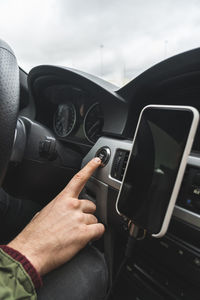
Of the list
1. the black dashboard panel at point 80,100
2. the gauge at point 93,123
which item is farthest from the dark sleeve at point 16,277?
the gauge at point 93,123

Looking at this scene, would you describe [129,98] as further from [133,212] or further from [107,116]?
[133,212]

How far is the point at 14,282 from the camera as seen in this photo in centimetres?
36

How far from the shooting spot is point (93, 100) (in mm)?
893

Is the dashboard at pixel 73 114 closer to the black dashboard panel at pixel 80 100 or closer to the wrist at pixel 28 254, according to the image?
the black dashboard panel at pixel 80 100

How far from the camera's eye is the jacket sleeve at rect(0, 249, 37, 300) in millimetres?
351

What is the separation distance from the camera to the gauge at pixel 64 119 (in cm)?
103

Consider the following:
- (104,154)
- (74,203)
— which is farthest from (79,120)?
(74,203)

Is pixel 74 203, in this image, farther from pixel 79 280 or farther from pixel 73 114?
pixel 73 114

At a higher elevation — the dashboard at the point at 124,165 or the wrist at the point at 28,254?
the dashboard at the point at 124,165

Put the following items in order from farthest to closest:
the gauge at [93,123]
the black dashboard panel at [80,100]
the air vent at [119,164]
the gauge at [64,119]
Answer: the gauge at [64,119], the gauge at [93,123], the black dashboard panel at [80,100], the air vent at [119,164]

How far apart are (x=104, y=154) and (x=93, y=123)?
0.29 metres

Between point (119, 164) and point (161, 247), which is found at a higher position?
point (119, 164)

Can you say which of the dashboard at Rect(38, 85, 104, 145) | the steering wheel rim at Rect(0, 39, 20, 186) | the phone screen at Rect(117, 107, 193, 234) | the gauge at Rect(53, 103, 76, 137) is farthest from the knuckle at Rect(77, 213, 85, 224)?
the gauge at Rect(53, 103, 76, 137)

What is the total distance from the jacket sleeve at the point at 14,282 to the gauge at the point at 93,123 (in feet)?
1.92
